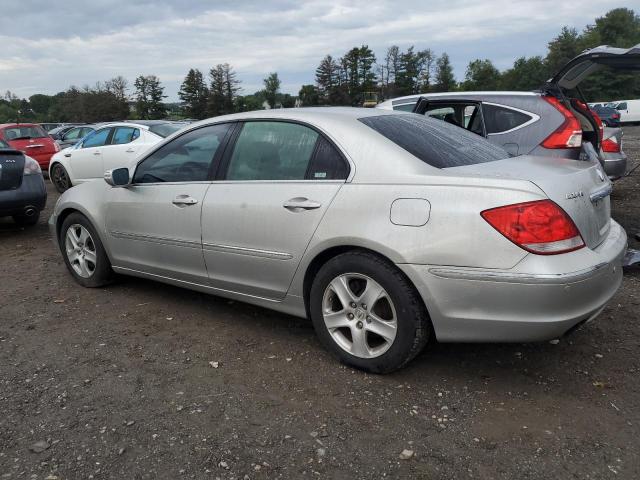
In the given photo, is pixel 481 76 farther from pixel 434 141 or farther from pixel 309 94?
pixel 434 141

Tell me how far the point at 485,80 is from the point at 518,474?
100340mm

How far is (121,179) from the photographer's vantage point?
4.34m

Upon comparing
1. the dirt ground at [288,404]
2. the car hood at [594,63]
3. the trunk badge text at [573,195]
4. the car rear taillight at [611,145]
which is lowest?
the dirt ground at [288,404]

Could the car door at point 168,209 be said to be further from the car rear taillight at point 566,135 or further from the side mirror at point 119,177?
the car rear taillight at point 566,135

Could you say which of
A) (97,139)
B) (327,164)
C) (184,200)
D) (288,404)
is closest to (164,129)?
(97,139)

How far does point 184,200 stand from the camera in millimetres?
3924

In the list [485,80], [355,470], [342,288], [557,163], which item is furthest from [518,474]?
[485,80]

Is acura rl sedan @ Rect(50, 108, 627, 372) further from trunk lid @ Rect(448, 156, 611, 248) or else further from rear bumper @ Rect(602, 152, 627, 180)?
rear bumper @ Rect(602, 152, 627, 180)

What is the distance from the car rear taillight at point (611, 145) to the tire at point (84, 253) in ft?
21.3

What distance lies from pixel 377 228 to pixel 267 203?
32.6 inches

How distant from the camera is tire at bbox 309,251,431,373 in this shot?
2.91 m

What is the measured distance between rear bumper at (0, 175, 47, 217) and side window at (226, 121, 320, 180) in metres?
4.63

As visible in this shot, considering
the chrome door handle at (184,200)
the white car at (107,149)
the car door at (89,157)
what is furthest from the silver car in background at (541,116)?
the car door at (89,157)

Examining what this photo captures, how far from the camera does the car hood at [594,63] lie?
441 cm
